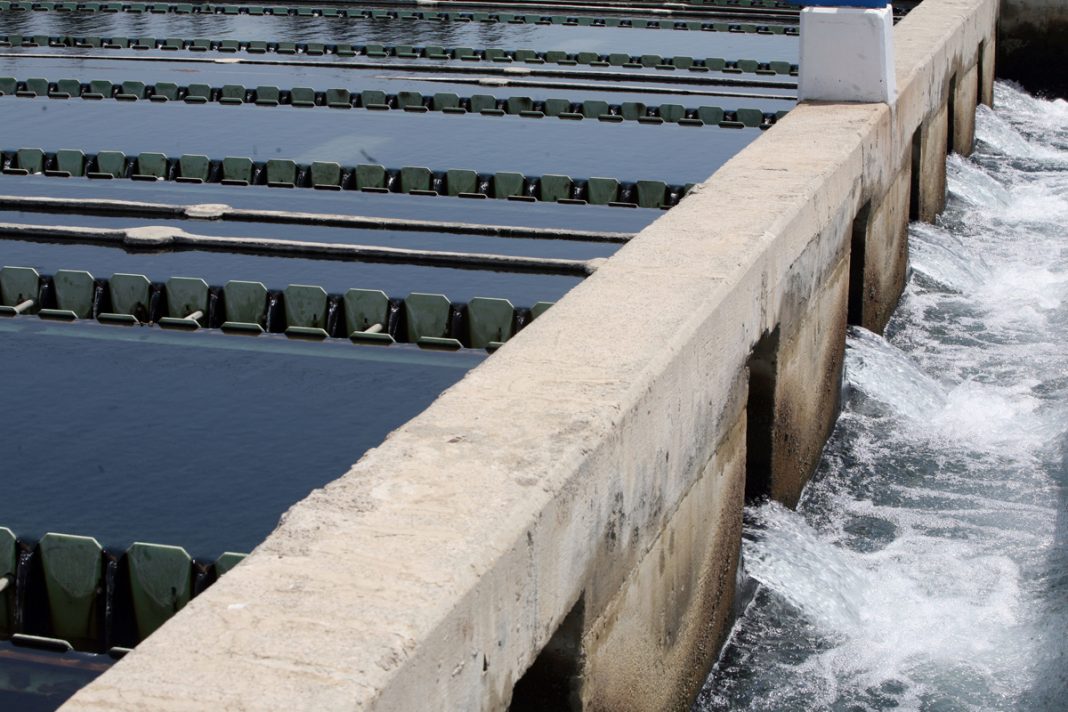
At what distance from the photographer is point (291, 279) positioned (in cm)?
1677

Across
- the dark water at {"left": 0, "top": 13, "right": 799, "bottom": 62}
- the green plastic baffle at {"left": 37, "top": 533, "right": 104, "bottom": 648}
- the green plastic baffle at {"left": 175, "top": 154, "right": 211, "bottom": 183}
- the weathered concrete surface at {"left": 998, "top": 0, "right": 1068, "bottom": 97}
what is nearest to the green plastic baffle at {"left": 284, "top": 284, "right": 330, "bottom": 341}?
the green plastic baffle at {"left": 37, "top": 533, "right": 104, "bottom": 648}

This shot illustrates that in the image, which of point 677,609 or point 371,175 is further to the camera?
point 371,175

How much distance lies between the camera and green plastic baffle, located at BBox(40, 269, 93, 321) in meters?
15.3

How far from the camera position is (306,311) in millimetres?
14742

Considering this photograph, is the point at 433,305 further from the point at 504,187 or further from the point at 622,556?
the point at 622,556

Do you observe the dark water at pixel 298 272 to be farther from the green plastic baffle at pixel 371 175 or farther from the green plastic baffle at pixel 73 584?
the green plastic baffle at pixel 73 584

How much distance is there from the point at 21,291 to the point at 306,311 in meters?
3.19

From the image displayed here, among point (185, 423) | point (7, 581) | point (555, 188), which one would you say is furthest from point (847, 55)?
point (7, 581)

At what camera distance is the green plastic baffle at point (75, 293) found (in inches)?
Answer: 602

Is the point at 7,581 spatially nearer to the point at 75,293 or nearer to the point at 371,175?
the point at 75,293

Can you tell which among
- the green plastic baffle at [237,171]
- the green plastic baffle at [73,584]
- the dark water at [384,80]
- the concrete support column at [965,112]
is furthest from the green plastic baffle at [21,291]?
the concrete support column at [965,112]

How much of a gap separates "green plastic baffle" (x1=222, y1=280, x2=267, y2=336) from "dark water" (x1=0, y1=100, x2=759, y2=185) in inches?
293

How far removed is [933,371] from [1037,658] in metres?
5.59

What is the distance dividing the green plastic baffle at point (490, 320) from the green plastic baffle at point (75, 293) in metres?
4.14
